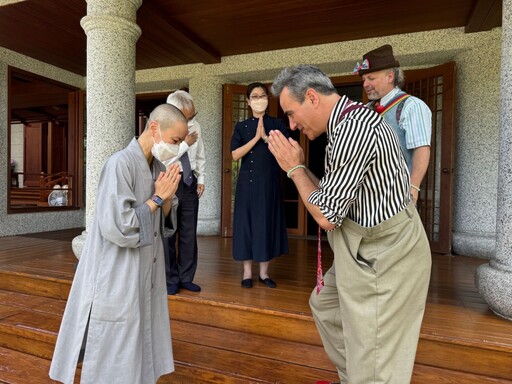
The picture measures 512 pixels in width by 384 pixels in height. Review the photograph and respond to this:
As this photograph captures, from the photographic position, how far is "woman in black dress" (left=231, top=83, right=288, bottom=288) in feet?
9.75

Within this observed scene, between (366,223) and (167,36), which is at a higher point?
(167,36)

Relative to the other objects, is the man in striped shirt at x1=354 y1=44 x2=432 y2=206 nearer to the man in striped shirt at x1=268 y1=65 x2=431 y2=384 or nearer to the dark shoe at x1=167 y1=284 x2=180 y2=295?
the man in striped shirt at x1=268 y1=65 x2=431 y2=384

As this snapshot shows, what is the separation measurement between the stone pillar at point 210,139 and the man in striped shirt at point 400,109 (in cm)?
370

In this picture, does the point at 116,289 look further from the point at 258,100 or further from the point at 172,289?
the point at 258,100

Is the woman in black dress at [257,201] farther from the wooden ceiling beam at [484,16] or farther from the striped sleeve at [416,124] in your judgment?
the wooden ceiling beam at [484,16]

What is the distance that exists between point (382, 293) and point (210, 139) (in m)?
4.60

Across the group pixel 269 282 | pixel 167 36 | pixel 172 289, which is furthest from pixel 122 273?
pixel 167 36

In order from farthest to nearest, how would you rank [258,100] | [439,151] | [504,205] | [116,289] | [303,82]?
[439,151] → [258,100] → [504,205] → [116,289] → [303,82]

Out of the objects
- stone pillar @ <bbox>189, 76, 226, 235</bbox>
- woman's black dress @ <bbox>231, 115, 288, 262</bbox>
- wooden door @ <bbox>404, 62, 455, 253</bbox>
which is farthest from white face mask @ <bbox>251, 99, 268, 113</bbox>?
stone pillar @ <bbox>189, 76, 226, 235</bbox>

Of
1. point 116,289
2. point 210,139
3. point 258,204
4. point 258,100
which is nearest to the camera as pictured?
point 116,289

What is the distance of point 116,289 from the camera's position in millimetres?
1623

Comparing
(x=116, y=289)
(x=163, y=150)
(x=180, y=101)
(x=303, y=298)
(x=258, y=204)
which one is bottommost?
(x=303, y=298)

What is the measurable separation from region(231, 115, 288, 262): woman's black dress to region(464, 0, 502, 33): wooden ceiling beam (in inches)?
94.7

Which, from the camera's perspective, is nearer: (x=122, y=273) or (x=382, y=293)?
(x=382, y=293)
